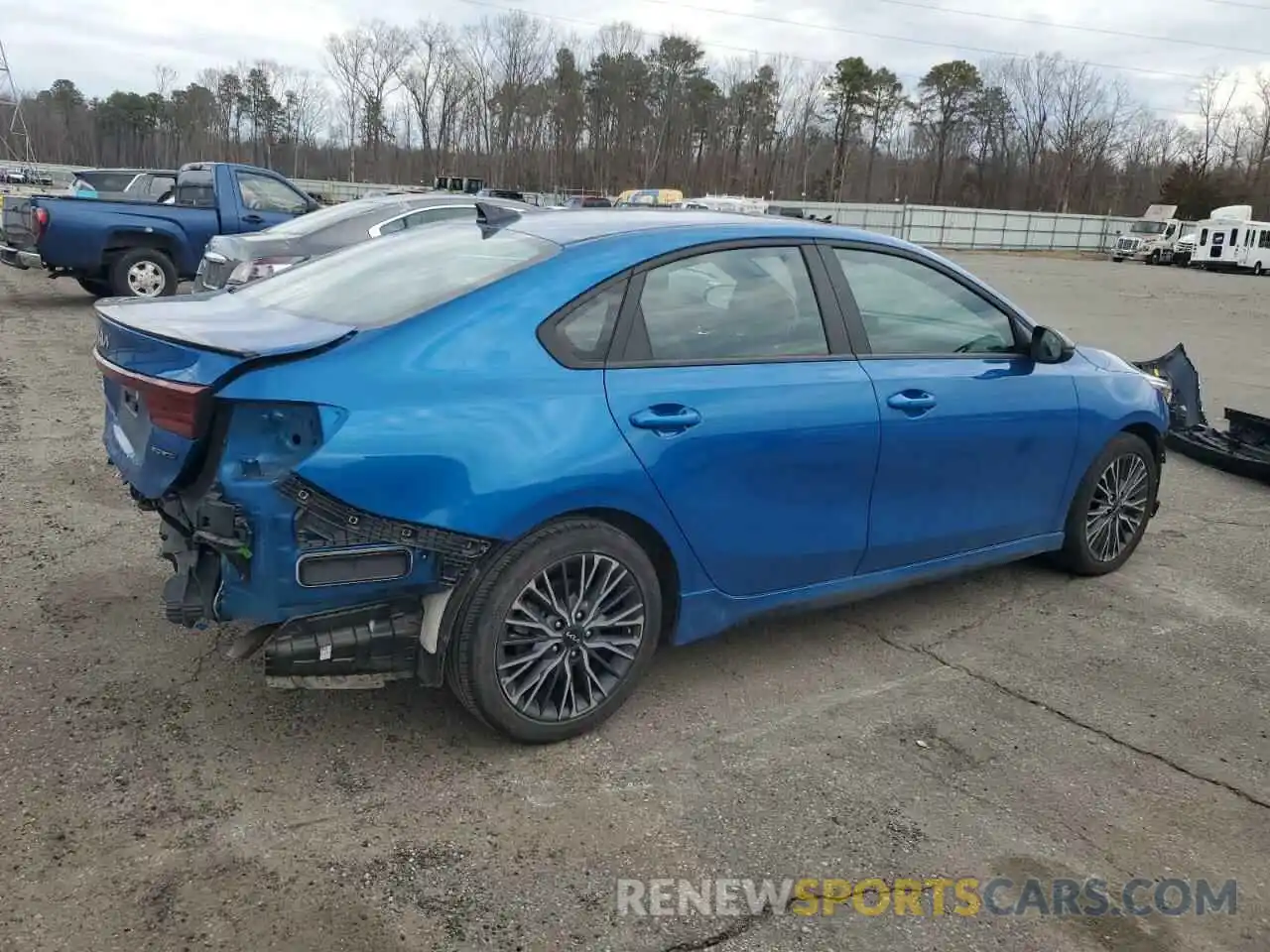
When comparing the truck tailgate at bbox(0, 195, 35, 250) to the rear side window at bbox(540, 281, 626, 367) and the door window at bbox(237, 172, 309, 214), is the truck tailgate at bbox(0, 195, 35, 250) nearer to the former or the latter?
the door window at bbox(237, 172, 309, 214)

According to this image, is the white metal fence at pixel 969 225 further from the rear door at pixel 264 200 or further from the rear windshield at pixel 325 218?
the rear windshield at pixel 325 218

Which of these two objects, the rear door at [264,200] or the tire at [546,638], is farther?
the rear door at [264,200]

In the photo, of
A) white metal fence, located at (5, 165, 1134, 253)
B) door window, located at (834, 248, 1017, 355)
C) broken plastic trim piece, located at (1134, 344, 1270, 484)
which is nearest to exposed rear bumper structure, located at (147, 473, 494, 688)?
door window, located at (834, 248, 1017, 355)

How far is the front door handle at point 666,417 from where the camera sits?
3146 millimetres

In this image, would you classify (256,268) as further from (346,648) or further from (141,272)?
(346,648)

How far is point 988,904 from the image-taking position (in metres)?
2.60

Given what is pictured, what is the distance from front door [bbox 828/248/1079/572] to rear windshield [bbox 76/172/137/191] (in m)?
23.0

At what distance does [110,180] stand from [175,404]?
23516 mm

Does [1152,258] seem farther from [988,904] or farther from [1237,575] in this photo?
[988,904]

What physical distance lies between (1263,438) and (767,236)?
5545 mm

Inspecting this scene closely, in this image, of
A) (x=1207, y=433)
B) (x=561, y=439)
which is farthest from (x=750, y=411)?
(x=1207, y=433)

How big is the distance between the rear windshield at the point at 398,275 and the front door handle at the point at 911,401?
54.2 inches

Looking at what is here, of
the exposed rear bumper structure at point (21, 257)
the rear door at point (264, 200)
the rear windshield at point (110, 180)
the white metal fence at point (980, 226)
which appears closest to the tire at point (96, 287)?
the exposed rear bumper structure at point (21, 257)

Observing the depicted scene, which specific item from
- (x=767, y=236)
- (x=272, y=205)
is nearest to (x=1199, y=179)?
(x=272, y=205)
